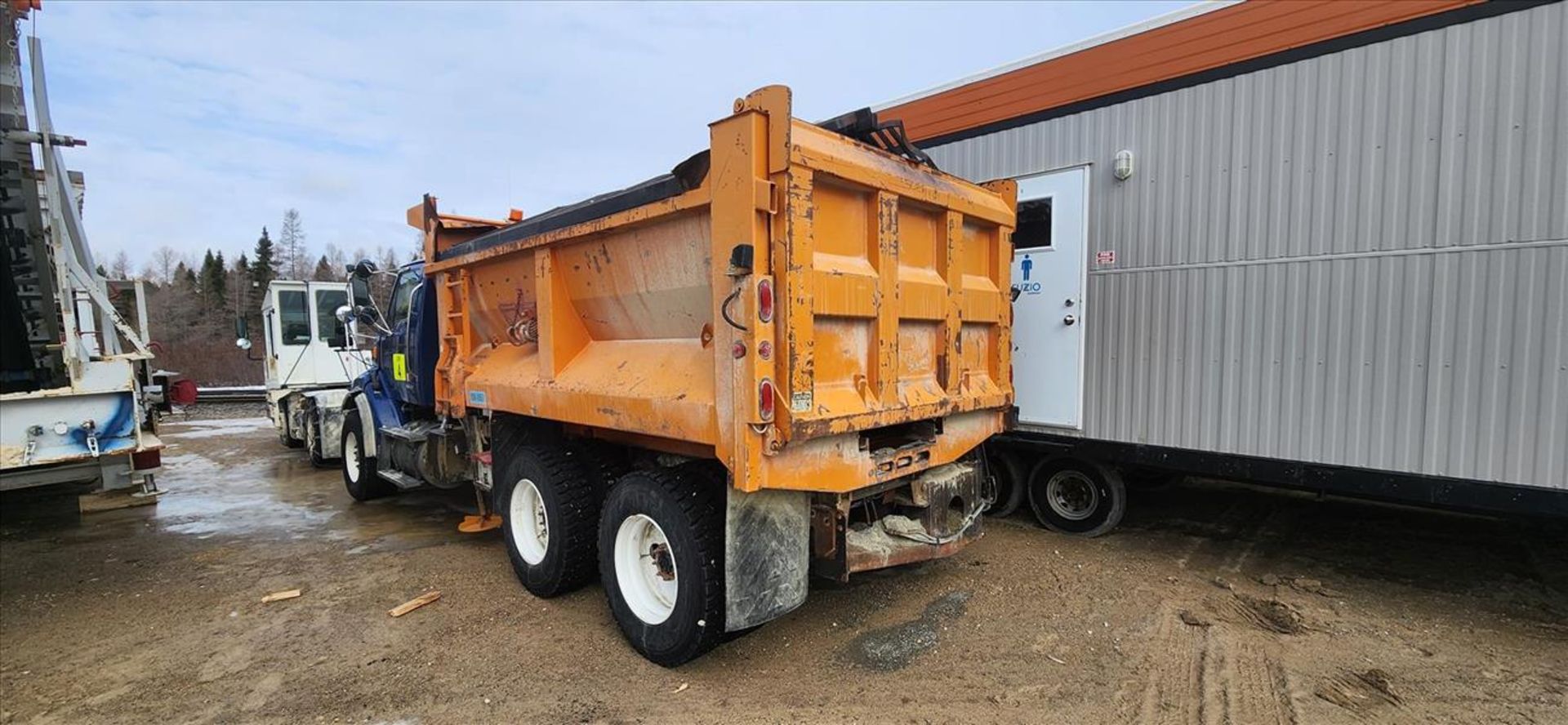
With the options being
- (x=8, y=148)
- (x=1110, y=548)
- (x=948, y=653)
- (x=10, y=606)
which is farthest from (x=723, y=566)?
(x=8, y=148)

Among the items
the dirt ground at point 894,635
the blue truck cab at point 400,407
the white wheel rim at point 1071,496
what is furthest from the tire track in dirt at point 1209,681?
the blue truck cab at point 400,407

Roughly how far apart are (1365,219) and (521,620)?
5605 mm

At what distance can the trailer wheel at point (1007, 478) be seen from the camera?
19.3 feet

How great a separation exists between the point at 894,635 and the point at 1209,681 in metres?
1.51

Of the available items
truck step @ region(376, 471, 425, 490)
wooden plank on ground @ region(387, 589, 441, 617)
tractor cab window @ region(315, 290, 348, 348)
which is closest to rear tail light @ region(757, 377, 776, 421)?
wooden plank on ground @ region(387, 589, 441, 617)

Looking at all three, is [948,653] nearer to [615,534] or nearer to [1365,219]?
[615,534]

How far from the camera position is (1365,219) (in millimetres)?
4133

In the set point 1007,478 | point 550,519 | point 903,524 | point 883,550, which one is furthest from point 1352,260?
point 550,519

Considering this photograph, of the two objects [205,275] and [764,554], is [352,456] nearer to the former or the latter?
[764,554]

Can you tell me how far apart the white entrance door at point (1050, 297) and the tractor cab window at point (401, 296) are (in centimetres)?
538

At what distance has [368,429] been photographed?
684 centimetres

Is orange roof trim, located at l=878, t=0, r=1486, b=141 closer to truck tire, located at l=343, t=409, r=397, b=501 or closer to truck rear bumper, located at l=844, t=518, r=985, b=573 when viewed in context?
truck rear bumper, located at l=844, t=518, r=985, b=573

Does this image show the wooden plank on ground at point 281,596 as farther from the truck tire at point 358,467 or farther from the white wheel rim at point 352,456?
the white wheel rim at point 352,456

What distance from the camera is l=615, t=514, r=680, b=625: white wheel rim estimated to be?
358 centimetres
